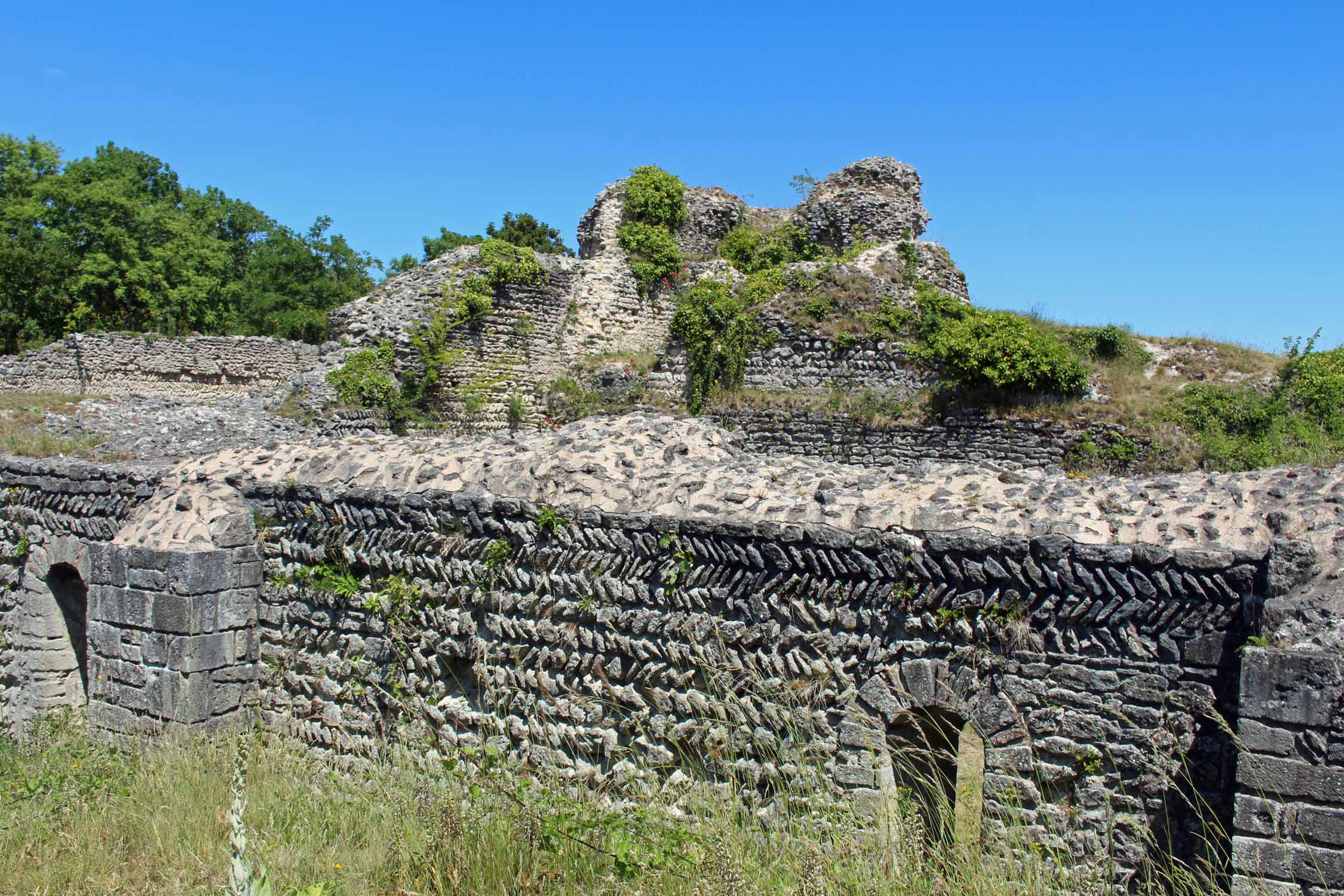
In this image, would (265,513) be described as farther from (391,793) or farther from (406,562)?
(391,793)

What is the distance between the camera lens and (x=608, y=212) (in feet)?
69.8

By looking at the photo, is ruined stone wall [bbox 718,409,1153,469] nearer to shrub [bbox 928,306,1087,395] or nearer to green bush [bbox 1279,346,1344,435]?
shrub [bbox 928,306,1087,395]

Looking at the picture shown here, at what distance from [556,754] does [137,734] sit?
12.2ft

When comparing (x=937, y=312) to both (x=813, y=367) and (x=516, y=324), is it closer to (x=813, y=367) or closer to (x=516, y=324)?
(x=813, y=367)

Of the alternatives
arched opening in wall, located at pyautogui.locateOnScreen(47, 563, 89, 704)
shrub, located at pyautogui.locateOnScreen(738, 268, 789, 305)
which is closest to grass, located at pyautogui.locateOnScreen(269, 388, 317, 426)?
arched opening in wall, located at pyautogui.locateOnScreen(47, 563, 89, 704)

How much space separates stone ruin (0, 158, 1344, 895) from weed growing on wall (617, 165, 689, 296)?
537 inches

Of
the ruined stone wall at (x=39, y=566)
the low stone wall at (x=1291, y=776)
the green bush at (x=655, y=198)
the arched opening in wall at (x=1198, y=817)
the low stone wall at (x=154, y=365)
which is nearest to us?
the low stone wall at (x=1291, y=776)

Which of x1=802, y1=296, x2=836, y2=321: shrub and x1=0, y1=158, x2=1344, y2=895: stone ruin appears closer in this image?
x1=0, y1=158, x2=1344, y2=895: stone ruin

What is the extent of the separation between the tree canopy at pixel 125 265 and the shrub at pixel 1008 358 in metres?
31.4

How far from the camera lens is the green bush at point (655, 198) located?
2145 cm

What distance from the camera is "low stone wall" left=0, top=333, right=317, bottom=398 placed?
24.0 metres

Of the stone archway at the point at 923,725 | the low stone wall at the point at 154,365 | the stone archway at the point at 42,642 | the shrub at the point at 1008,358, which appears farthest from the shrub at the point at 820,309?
the low stone wall at the point at 154,365

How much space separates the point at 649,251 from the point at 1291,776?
18.7 m

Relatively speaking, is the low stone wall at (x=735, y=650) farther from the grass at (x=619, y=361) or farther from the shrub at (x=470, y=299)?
the grass at (x=619, y=361)
